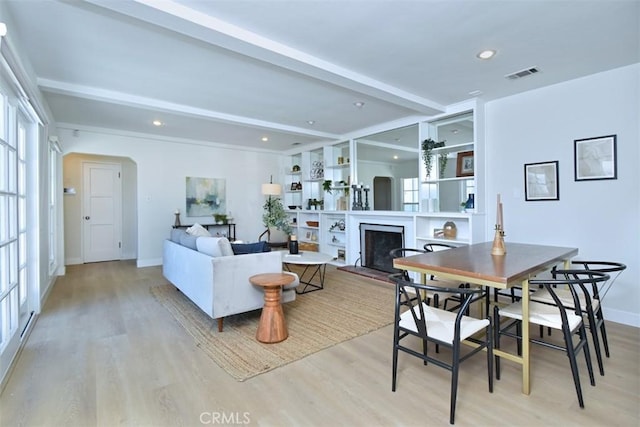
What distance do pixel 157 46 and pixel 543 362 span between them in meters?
3.92

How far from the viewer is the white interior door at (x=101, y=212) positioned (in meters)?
6.41

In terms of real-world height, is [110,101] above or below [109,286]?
above

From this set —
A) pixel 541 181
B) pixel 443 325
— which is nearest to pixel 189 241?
pixel 443 325

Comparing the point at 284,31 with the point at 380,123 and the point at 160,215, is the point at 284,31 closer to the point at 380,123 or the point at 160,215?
the point at 380,123

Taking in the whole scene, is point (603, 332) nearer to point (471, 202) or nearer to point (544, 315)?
point (544, 315)

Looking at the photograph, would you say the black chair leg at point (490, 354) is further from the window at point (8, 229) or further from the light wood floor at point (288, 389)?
the window at point (8, 229)

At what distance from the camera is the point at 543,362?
237cm

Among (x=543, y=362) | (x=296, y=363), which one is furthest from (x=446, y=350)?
(x=296, y=363)

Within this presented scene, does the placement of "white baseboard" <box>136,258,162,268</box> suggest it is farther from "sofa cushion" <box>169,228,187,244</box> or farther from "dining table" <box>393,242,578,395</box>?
"dining table" <box>393,242,578,395</box>

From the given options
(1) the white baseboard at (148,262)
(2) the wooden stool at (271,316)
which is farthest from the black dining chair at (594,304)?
(1) the white baseboard at (148,262)

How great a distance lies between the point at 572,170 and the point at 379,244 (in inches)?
115

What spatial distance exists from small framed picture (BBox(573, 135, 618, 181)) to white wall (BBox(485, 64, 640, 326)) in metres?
0.05

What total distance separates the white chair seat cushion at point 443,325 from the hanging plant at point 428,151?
116 inches

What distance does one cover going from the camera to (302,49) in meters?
2.67
